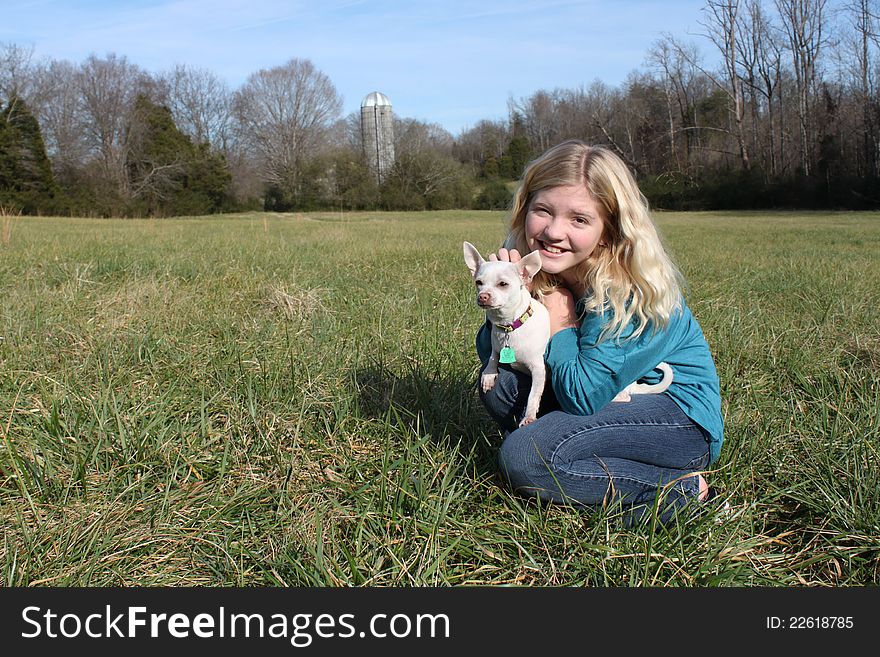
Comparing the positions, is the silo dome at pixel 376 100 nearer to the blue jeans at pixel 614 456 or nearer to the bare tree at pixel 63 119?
the bare tree at pixel 63 119

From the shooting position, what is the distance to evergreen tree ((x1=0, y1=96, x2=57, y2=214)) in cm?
3378

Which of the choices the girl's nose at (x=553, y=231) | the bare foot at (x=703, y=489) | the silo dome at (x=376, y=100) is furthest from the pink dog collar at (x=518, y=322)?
the silo dome at (x=376, y=100)

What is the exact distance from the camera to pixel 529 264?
223 cm

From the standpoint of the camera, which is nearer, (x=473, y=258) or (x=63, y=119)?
(x=473, y=258)

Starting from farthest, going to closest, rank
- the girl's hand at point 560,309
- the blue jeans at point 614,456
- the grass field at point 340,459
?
the girl's hand at point 560,309 < the blue jeans at point 614,456 < the grass field at point 340,459

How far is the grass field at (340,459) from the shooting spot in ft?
6.77

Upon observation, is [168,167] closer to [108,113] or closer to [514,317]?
[108,113]

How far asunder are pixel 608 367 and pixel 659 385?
27 centimetres

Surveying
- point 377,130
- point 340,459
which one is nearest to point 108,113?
point 377,130

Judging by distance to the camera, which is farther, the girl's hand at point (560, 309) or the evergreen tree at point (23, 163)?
the evergreen tree at point (23, 163)

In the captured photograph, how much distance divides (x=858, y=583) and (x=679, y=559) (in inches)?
21.8

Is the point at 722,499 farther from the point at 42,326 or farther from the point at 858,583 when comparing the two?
the point at 42,326

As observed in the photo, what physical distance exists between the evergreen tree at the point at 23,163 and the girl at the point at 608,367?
123ft

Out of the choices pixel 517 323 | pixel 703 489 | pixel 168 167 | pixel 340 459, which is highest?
pixel 168 167
